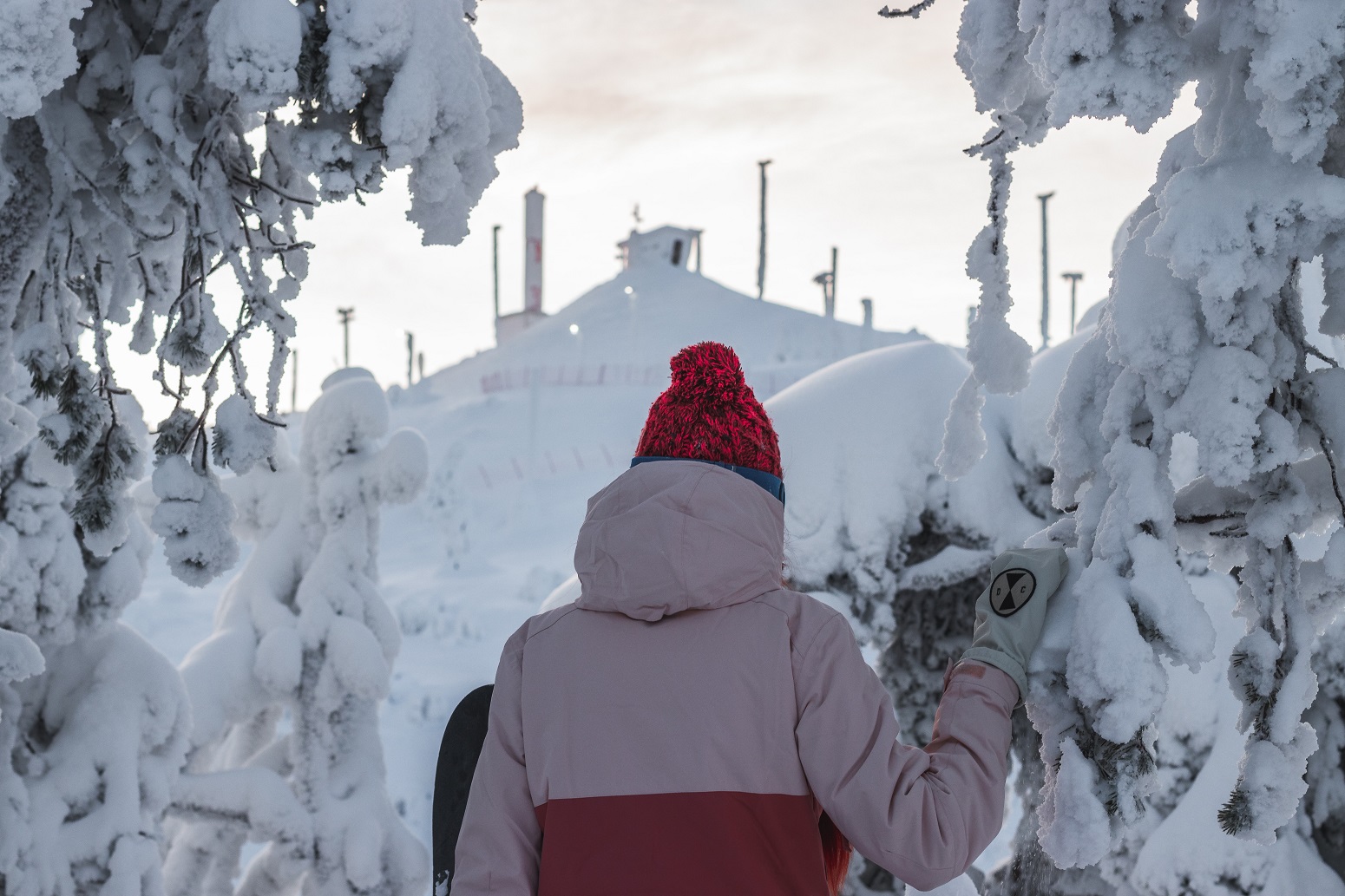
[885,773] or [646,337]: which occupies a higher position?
[646,337]

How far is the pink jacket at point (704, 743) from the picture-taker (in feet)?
5.69

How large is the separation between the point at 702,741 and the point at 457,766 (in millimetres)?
905

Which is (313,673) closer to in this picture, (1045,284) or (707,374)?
(707,374)

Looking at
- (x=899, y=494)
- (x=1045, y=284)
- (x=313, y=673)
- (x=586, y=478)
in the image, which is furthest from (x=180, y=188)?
(x=1045, y=284)

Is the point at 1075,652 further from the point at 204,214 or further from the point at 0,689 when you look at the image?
the point at 0,689

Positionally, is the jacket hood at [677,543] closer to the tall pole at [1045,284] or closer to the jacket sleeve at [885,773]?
the jacket sleeve at [885,773]

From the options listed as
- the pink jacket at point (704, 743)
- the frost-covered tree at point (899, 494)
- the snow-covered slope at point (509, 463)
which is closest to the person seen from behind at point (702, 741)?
the pink jacket at point (704, 743)

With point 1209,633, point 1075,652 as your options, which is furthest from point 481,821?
point 1209,633

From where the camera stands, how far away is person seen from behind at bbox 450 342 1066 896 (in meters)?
1.73

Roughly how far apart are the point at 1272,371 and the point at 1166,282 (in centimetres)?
25

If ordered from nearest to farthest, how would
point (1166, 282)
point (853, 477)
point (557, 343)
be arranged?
point (1166, 282) < point (853, 477) < point (557, 343)

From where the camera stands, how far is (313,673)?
6.07 m

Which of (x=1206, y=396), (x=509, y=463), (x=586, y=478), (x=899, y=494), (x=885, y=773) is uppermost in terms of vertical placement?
(x=509, y=463)

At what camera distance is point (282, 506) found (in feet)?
21.6
